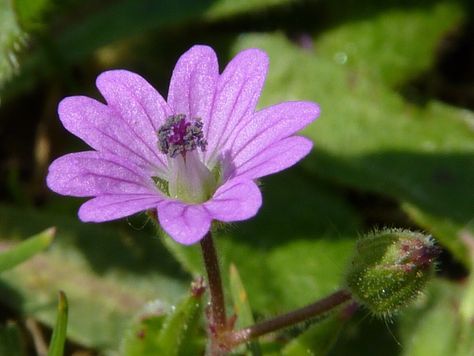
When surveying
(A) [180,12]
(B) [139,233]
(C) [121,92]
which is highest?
(C) [121,92]

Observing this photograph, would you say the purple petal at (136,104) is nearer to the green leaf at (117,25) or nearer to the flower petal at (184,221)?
the flower petal at (184,221)

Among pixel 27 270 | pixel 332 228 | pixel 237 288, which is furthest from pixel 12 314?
pixel 332 228

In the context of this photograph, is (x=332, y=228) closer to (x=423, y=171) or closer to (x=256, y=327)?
(x=423, y=171)

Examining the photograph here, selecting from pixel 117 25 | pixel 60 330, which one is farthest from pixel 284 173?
pixel 60 330

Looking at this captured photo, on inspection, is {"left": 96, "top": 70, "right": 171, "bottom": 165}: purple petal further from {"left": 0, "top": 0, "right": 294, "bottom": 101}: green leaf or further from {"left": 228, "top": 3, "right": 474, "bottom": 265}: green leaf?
{"left": 0, "top": 0, "right": 294, "bottom": 101}: green leaf

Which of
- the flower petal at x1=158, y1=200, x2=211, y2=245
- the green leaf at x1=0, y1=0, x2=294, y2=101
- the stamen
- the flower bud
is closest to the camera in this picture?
the flower petal at x1=158, y1=200, x2=211, y2=245

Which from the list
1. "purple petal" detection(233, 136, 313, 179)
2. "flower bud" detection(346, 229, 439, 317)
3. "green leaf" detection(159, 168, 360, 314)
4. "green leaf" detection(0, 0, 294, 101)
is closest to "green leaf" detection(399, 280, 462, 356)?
"green leaf" detection(159, 168, 360, 314)
